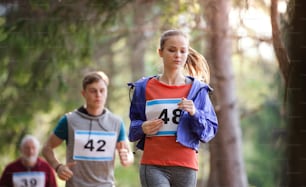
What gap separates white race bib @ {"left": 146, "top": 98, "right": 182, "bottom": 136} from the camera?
473 cm

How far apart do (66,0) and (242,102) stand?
8.35m

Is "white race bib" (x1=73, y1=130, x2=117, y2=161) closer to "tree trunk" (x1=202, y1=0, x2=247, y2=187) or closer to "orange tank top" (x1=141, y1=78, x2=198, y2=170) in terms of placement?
"orange tank top" (x1=141, y1=78, x2=198, y2=170)

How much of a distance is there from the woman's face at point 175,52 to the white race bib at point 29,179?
7.34ft

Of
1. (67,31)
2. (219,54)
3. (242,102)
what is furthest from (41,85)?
(242,102)

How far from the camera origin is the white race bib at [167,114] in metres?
4.73

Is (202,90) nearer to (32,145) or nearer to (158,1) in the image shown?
(32,145)

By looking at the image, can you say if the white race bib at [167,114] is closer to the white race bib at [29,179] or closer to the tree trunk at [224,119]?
the white race bib at [29,179]

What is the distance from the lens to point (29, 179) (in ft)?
22.1

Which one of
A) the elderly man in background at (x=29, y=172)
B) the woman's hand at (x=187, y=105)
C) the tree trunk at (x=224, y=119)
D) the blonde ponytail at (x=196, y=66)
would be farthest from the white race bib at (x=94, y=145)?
the tree trunk at (x=224, y=119)

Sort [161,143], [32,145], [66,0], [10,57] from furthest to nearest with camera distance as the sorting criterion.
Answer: [10,57] → [66,0] → [32,145] → [161,143]

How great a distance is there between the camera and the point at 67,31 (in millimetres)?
10500

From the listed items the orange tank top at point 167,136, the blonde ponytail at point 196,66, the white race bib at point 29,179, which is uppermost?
the blonde ponytail at point 196,66

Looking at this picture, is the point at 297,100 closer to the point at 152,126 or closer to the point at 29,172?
the point at 152,126

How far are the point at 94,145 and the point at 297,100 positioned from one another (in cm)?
166
